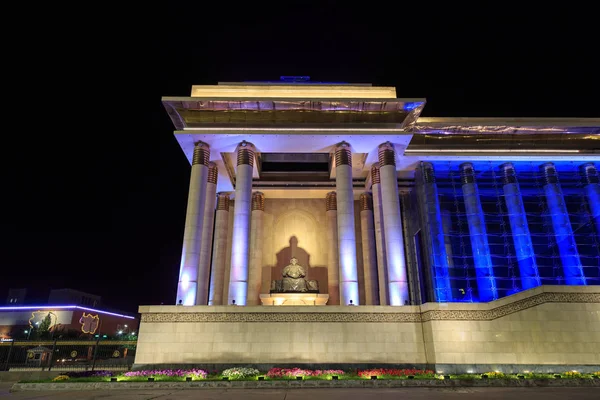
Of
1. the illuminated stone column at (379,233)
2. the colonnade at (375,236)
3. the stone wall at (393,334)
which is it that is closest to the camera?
the stone wall at (393,334)

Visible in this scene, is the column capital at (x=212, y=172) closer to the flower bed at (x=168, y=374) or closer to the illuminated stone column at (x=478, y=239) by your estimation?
the flower bed at (x=168, y=374)

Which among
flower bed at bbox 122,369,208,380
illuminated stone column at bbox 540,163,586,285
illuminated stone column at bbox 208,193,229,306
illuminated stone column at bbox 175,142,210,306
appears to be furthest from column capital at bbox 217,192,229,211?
illuminated stone column at bbox 540,163,586,285

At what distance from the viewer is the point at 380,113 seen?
2414 cm

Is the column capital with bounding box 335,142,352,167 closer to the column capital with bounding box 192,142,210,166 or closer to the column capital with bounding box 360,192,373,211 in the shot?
the column capital with bounding box 360,192,373,211

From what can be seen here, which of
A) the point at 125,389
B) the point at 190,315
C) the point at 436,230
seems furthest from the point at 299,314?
the point at 436,230

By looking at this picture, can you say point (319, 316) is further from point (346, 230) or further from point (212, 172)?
point (212, 172)

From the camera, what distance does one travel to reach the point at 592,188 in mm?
26969

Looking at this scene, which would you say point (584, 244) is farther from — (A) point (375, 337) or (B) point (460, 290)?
(A) point (375, 337)

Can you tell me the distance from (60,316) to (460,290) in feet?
189

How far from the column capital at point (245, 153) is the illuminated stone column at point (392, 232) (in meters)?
8.14

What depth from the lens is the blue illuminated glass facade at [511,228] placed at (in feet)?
80.0

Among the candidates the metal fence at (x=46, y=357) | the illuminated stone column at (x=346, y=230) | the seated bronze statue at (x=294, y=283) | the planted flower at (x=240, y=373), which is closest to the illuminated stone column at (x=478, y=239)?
the illuminated stone column at (x=346, y=230)

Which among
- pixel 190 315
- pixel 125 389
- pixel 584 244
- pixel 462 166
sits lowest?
pixel 125 389

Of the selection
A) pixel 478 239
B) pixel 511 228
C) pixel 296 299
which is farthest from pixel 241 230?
pixel 511 228
